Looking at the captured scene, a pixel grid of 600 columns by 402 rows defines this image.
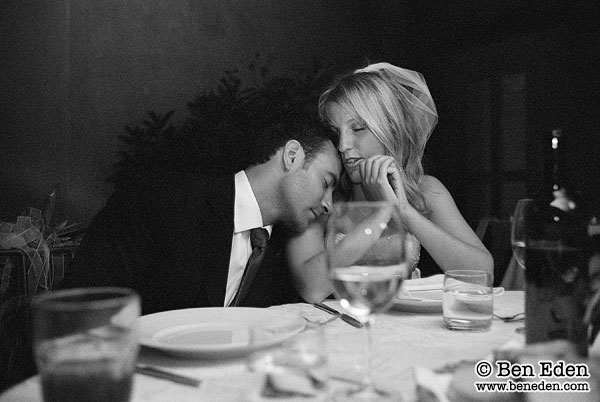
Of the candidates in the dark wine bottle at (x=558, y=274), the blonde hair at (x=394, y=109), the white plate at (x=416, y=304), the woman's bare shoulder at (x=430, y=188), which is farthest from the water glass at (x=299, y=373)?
the woman's bare shoulder at (x=430, y=188)

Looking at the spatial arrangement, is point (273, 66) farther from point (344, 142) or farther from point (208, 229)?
point (208, 229)

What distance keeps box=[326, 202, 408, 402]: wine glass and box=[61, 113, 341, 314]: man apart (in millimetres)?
971

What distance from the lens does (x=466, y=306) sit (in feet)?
3.58

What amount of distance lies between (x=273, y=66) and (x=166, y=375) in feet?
14.3

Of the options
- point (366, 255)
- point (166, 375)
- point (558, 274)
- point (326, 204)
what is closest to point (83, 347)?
point (166, 375)

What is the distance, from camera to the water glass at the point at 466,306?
1.08 metres

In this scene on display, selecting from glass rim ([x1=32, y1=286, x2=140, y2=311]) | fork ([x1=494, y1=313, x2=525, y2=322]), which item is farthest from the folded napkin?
glass rim ([x1=32, y1=286, x2=140, y2=311])

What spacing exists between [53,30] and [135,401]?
3671 mm

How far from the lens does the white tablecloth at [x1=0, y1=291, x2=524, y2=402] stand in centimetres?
74

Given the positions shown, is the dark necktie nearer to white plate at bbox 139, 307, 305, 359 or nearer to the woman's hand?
the woman's hand

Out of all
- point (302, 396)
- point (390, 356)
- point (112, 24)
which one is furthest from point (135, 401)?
point (112, 24)

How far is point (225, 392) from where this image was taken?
740 millimetres

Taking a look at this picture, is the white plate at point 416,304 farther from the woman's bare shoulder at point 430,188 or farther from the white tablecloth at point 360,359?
the woman's bare shoulder at point 430,188

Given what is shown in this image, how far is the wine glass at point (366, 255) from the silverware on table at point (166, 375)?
0.21 metres
